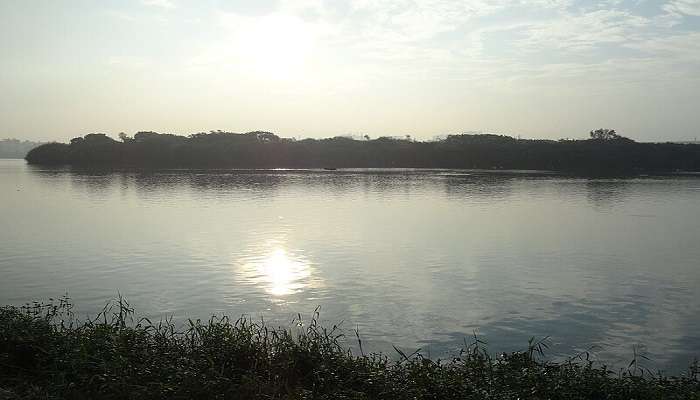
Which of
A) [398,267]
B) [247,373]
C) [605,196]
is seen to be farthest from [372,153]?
[247,373]

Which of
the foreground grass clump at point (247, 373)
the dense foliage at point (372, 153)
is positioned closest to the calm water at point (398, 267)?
the foreground grass clump at point (247, 373)

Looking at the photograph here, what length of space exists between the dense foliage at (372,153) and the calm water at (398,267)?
66.1 metres

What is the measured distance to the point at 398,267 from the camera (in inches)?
707

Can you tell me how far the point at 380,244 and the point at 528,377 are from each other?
1463cm

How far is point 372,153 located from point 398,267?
9767cm

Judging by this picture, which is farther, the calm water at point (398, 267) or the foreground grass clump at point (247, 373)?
the calm water at point (398, 267)

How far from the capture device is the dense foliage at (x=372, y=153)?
97.4 meters

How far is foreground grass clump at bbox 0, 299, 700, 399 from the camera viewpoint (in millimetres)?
7172

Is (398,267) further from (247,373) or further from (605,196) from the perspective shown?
(605,196)

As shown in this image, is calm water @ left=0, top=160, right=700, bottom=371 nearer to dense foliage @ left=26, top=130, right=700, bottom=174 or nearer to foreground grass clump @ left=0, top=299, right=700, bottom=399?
foreground grass clump @ left=0, top=299, right=700, bottom=399

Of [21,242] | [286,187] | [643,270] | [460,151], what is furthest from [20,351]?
[460,151]

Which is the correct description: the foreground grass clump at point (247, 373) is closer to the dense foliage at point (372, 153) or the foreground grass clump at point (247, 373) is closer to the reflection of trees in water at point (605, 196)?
the reflection of trees in water at point (605, 196)

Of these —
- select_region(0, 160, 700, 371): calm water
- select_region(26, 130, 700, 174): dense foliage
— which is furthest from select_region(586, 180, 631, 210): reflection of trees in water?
select_region(26, 130, 700, 174): dense foliage

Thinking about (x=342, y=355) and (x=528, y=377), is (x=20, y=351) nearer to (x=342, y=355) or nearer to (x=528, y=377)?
(x=342, y=355)
